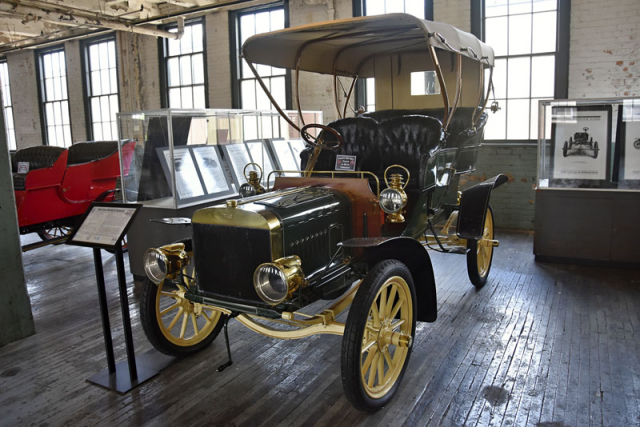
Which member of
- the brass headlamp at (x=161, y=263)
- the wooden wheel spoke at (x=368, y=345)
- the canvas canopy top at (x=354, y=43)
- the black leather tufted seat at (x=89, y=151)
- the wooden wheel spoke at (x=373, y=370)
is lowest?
the wooden wheel spoke at (x=373, y=370)

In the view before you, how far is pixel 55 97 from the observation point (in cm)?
1190

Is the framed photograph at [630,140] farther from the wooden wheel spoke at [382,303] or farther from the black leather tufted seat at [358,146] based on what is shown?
the wooden wheel spoke at [382,303]

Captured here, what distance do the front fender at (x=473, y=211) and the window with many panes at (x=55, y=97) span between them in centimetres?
1019

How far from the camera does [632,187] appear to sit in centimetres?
473

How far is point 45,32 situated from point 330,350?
34.3ft

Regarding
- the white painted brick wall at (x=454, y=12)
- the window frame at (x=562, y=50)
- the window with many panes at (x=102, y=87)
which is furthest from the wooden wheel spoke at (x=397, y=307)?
the window with many panes at (x=102, y=87)

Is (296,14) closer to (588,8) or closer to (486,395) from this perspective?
(588,8)

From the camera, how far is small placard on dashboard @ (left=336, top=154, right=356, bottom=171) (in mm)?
3762

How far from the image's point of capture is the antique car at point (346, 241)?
8.19 feet

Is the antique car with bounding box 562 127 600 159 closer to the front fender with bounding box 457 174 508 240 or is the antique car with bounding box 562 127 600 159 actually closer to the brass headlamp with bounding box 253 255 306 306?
the front fender with bounding box 457 174 508 240

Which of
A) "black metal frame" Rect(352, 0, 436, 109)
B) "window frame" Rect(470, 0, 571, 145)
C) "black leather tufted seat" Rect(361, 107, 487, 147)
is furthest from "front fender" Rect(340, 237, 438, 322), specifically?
"black metal frame" Rect(352, 0, 436, 109)

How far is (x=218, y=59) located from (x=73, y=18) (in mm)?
2395

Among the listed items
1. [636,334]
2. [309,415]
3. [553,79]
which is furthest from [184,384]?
[553,79]

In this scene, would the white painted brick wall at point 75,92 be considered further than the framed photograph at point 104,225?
Yes
